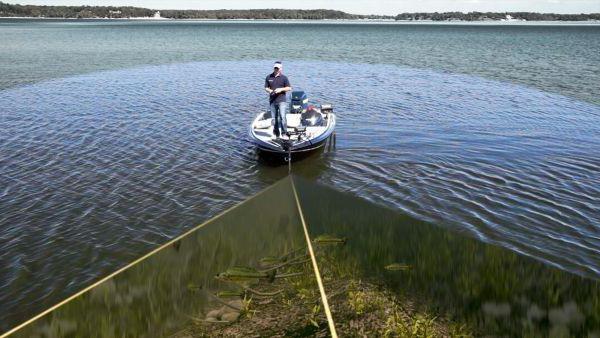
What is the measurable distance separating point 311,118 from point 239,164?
12.0 ft

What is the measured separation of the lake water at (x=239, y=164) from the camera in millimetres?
9164

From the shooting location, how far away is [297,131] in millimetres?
14500

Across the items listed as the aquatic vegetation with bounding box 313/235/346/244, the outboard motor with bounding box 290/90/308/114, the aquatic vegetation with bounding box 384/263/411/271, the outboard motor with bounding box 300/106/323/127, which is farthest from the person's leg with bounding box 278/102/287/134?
the aquatic vegetation with bounding box 384/263/411/271

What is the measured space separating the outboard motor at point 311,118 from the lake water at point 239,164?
1.18 m

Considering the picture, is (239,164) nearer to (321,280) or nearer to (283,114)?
(283,114)

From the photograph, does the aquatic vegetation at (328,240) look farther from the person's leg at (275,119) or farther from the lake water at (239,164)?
the person's leg at (275,119)

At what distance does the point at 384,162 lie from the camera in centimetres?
1435

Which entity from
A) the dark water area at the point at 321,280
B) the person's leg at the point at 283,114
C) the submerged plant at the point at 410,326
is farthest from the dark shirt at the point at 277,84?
the submerged plant at the point at 410,326

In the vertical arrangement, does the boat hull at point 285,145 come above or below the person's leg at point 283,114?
below

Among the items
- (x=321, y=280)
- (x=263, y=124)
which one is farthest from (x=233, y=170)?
(x=321, y=280)

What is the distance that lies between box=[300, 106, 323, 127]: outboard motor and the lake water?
1.18 meters

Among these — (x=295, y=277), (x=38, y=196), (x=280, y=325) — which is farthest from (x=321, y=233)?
(x=38, y=196)

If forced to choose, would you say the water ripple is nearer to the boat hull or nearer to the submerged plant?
the boat hull

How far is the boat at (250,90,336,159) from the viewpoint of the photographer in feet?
45.4
